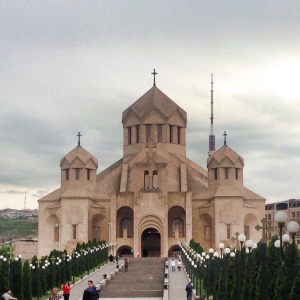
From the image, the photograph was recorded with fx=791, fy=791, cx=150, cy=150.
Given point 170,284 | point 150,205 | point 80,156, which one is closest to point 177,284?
point 170,284

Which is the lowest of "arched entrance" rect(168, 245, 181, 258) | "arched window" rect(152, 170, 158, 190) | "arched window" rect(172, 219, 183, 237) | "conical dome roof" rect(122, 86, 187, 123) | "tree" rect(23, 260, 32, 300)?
"tree" rect(23, 260, 32, 300)

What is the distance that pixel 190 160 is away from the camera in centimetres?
6725

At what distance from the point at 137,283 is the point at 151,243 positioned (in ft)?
81.6

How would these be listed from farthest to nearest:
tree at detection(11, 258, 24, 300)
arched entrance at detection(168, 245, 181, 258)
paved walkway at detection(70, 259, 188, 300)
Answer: arched entrance at detection(168, 245, 181, 258) → paved walkway at detection(70, 259, 188, 300) → tree at detection(11, 258, 24, 300)

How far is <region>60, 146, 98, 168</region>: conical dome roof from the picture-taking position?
59.7m

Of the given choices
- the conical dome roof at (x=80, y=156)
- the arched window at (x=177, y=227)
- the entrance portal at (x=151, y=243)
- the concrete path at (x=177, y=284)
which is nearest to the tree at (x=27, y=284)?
the concrete path at (x=177, y=284)

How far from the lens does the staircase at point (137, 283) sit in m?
33.4

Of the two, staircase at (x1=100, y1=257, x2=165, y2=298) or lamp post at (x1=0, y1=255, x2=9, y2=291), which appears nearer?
lamp post at (x1=0, y1=255, x2=9, y2=291)

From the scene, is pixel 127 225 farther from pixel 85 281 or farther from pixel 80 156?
pixel 85 281

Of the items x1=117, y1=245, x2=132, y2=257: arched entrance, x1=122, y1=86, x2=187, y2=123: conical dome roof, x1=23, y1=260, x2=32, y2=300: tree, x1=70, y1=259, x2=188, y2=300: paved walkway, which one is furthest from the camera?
x1=122, y1=86, x2=187, y2=123: conical dome roof

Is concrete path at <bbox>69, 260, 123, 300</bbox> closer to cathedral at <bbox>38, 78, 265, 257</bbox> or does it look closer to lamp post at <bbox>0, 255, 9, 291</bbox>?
lamp post at <bbox>0, 255, 9, 291</bbox>

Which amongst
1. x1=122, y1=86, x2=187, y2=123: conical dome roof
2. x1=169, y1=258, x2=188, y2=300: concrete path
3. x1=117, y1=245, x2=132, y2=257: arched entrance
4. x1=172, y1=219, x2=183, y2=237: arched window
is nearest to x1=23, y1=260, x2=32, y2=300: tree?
x1=169, y1=258, x2=188, y2=300: concrete path

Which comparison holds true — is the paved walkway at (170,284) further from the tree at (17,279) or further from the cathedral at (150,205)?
the cathedral at (150,205)

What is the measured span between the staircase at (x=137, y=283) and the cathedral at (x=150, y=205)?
1126 cm
